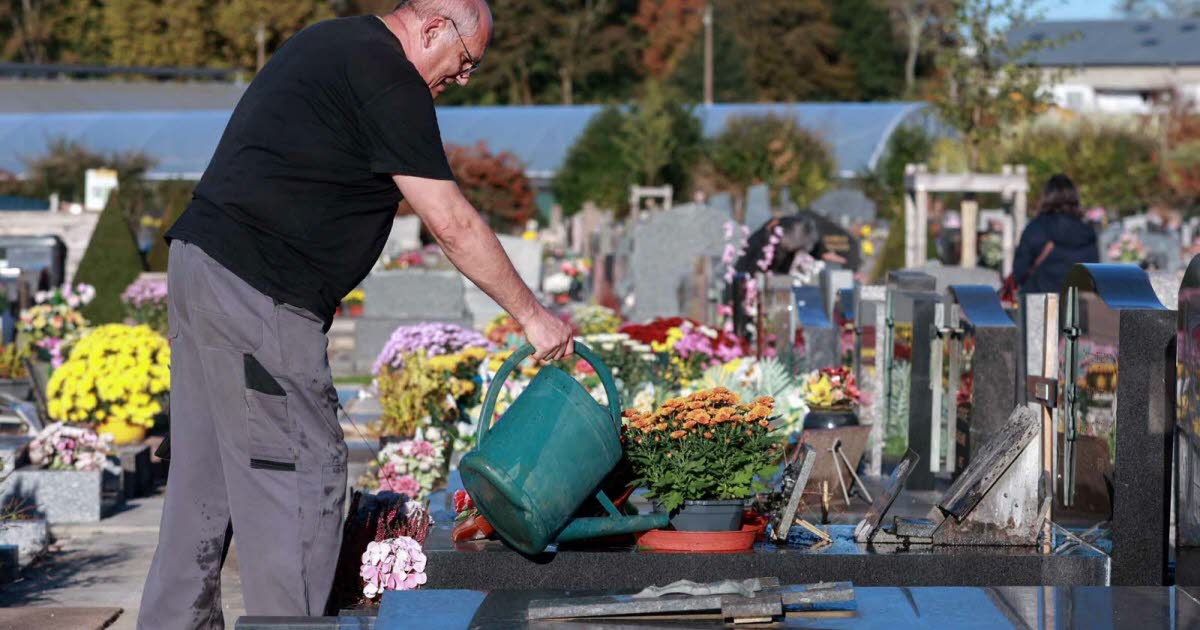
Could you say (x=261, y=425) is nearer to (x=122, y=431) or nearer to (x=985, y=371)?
(x=985, y=371)

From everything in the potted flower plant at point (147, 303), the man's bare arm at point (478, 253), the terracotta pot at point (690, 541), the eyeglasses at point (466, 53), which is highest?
the eyeglasses at point (466, 53)

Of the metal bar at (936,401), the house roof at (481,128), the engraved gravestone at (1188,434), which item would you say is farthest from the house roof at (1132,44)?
the engraved gravestone at (1188,434)

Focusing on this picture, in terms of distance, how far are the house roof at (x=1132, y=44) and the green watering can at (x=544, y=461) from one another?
6101 centimetres

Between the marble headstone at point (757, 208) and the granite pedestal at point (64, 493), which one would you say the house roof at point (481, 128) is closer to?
the marble headstone at point (757, 208)

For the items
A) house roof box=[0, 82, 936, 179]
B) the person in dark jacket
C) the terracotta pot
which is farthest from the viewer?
house roof box=[0, 82, 936, 179]

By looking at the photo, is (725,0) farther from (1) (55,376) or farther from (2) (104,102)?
(1) (55,376)

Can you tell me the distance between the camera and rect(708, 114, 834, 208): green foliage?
3481 cm

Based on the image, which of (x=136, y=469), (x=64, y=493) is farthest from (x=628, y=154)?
(x=64, y=493)

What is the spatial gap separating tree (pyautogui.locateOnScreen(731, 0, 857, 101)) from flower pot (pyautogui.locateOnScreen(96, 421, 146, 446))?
49.5 metres

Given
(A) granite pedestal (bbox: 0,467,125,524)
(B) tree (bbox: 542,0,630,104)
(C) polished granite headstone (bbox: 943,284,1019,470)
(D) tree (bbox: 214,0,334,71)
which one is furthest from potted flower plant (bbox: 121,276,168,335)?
(D) tree (bbox: 214,0,334,71)

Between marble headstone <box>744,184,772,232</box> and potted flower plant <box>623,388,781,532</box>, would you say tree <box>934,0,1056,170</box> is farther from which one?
potted flower plant <box>623,388,781,532</box>

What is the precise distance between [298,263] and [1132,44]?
6690 cm

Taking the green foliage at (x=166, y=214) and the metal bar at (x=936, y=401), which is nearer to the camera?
the metal bar at (x=936, y=401)

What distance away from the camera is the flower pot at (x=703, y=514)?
4070 mm
